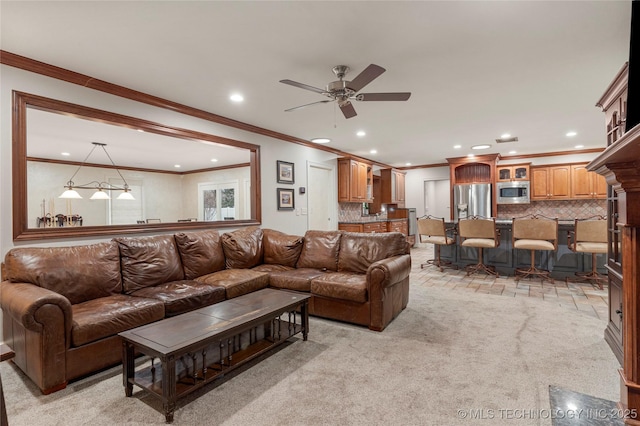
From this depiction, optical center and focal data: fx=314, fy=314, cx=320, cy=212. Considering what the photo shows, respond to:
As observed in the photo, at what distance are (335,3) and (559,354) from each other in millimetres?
3132

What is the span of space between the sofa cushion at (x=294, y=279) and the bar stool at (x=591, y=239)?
12.6ft

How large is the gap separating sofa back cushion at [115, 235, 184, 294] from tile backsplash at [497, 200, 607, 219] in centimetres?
777

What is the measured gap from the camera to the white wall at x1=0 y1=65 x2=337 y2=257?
102 inches

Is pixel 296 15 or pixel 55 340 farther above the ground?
pixel 296 15

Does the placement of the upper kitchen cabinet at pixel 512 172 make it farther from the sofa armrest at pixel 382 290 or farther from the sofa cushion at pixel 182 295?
the sofa cushion at pixel 182 295

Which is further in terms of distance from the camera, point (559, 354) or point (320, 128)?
point (320, 128)

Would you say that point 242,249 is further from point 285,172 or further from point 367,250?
point 285,172

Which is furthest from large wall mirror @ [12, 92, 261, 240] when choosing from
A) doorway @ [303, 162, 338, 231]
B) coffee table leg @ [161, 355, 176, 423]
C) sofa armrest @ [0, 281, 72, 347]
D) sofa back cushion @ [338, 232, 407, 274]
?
coffee table leg @ [161, 355, 176, 423]

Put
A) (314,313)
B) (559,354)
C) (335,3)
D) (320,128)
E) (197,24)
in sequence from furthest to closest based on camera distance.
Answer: (320,128) < (314,313) < (559,354) < (197,24) < (335,3)

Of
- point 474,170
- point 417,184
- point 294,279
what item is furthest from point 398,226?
point 294,279

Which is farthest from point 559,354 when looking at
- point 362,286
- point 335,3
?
Answer: point 335,3

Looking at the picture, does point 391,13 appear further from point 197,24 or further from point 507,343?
point 507,343

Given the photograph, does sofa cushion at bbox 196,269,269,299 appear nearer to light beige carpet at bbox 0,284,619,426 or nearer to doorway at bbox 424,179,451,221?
light beige carpet at bbox 0,284,619,426

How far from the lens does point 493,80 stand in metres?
3.21
